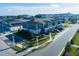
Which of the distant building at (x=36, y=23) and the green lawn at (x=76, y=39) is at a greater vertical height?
the distant building at (x=36, y=23)

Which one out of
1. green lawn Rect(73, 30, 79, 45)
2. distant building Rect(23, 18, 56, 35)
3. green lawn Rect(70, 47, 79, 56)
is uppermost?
distant building Rect(23, 18, 56, 35)

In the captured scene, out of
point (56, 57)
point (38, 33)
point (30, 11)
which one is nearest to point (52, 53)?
point (56, 57)

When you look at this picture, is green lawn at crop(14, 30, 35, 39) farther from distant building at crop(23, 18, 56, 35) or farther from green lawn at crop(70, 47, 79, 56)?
green lawn at crop(70, 47, 79, 56)

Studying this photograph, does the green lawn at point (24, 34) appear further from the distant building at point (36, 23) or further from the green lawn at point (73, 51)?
the green lawn at point (73, 51)

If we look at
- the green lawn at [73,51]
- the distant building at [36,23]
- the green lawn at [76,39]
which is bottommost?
the green lawn at [73,51]

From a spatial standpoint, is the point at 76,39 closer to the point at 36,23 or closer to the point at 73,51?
the point at 73,51

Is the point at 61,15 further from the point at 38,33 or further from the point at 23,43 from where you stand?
the point at 23,43

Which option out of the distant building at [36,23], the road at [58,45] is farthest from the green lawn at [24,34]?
the road at [58,45]

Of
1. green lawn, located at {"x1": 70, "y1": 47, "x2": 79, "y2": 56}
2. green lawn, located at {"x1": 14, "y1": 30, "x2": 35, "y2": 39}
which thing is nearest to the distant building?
green lawn, located at {"x1": 14, "y1": 30, "x2": 35, "y2": 39}
